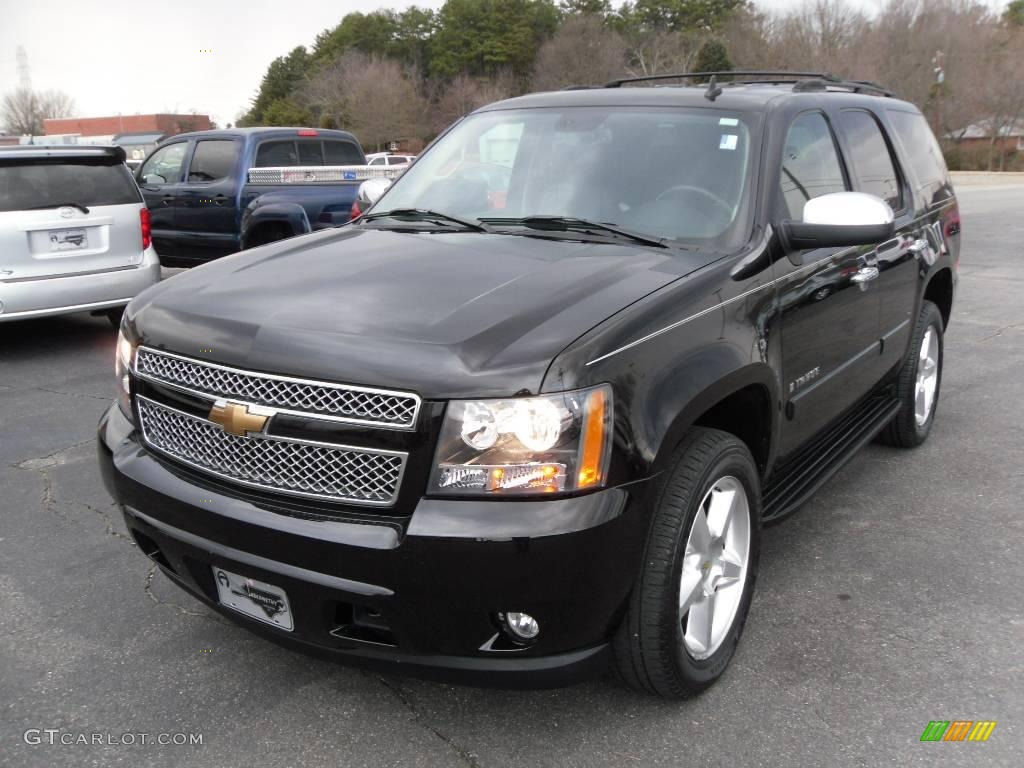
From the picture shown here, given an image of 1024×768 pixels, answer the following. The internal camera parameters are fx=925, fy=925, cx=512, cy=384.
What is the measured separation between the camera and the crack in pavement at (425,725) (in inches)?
101

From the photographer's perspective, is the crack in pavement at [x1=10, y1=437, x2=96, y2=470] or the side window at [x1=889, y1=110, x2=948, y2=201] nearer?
the side window at [x1=889, y1=110, x2=948, y2=201]


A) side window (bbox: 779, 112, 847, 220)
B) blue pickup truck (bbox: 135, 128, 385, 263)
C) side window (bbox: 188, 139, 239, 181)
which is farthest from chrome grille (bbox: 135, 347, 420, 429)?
side window (bbox: 188, 139, 239, 181)

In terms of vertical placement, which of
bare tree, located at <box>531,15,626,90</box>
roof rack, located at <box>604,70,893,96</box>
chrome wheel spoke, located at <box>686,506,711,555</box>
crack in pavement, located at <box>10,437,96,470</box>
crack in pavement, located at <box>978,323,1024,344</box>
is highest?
bare tree, located at <box>531,15,626,90</box>

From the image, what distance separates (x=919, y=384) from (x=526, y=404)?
3.58m

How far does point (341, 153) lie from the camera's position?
11875 millimetres

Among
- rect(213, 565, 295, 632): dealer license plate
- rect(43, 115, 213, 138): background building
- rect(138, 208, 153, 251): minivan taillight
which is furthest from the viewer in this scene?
rect(43, 115, 213, 138): background building

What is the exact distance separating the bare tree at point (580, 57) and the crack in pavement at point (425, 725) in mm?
59020

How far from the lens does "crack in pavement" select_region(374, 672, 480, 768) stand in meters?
2.57

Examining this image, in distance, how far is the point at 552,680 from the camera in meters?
2.40

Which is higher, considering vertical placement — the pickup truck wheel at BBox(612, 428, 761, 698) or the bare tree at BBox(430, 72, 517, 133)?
the bare tree at BBox(430, 72, 517, 133)

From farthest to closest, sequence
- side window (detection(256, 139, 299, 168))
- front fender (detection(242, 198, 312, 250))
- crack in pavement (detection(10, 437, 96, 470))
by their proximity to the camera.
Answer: side window (detection(256, 139, 299, 168)) → front fender (detection(242, 198, 312, 250)) → crack in pavement (detection(10, 437, 96, 470))

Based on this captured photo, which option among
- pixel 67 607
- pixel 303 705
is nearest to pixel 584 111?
pixel 303 705

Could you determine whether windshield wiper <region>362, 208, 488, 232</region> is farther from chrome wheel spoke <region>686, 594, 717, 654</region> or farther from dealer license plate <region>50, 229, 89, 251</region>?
dealer license plate <region>50, 229, 89, 251</region>

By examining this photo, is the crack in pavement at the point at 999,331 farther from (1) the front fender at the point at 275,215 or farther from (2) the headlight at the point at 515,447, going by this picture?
(2) the headlight at the point at 515,447
